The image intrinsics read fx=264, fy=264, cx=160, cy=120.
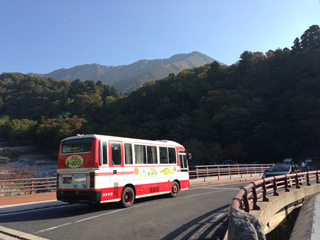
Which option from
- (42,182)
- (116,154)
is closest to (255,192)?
(116,154)

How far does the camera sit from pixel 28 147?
99500mm

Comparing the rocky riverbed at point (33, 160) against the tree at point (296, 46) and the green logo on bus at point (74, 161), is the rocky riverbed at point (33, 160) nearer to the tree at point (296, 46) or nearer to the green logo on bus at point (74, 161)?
the green logo on bus at point (74, 161)

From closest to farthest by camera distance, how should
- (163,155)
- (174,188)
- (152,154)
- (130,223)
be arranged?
(130,223)
(152,154)
(163,155)
(174,188)

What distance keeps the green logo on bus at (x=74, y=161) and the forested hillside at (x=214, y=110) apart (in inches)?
1910

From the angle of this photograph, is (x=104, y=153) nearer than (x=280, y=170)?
Yes

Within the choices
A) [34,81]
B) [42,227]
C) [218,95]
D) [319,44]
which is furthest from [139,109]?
[42,227]

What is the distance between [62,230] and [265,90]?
256 ft

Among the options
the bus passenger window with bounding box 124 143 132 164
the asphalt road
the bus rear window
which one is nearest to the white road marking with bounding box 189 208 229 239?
the asphalt road

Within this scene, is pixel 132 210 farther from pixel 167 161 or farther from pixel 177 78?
pixel 177 78

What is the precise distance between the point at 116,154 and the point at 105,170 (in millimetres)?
918

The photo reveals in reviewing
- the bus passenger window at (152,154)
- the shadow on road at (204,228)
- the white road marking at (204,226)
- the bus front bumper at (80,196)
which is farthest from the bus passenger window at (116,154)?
the white road marking at (204,226)

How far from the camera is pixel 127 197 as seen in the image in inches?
450

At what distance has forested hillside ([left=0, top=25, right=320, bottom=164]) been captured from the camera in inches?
2406

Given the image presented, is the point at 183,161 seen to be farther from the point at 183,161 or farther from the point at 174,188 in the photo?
the point at 174,188
